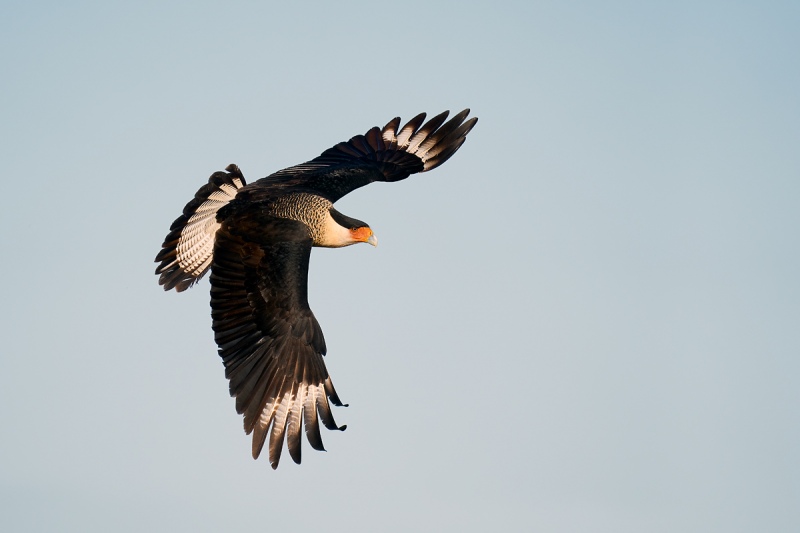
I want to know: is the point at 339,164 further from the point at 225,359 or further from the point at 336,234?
the point at 225,359

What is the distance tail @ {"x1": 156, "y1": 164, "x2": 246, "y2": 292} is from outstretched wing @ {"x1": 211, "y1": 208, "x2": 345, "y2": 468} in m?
1.06

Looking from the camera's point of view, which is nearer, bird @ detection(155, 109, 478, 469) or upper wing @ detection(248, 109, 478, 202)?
bird @ detection(155, 109, 478, 469)

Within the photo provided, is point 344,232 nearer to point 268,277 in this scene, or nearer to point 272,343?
point 268,277

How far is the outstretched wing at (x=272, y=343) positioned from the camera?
7871 mm

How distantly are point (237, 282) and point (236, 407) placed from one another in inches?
39.6

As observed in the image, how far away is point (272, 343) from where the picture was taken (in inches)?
316

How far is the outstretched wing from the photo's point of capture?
7871 millimetres

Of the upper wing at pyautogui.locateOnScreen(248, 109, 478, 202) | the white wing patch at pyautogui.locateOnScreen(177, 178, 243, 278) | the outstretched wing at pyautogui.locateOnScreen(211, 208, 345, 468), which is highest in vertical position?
the upper wing at pyautogui.locateOnScreen(248, 109, 478, 202)

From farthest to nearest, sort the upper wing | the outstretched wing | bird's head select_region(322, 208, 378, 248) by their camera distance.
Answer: the upper wing → bird's head select_region(322, 208, 378, 248) → the outstretched wing

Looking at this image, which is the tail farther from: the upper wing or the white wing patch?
the upper wing

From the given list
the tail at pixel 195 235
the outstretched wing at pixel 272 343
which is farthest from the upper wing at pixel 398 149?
the outstretched wing at pixel 272 343

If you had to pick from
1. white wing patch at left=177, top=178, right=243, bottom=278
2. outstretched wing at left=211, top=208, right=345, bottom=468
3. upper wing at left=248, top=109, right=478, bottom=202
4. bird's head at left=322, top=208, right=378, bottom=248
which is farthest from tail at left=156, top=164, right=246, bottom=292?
outstretched wing at left=211, top=208, right=345, bottom=468

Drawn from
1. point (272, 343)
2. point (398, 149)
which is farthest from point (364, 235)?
point (272, 343)

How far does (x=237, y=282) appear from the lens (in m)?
8.09
